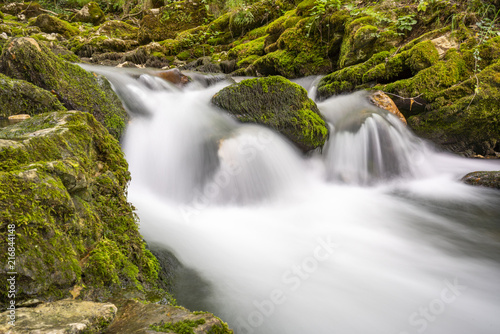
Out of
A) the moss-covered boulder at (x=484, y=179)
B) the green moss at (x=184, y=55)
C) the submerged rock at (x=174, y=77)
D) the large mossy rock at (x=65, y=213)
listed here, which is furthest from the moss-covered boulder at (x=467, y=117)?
the green moss at (x=184, y=55)

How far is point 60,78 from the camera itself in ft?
11.4

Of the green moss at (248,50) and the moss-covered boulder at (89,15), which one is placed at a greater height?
the moss-covered boulder at (89,15)

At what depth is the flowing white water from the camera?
7.70ft

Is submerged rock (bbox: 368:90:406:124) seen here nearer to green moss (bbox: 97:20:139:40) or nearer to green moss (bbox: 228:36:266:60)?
green moss (bbox: 228:36:266:60)

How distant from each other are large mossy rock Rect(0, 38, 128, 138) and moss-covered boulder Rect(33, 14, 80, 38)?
597 inches

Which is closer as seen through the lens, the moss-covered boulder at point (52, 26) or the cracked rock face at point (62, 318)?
the cracked rock face at point (62, 318)

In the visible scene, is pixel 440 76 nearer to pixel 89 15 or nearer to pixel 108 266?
pixel 108 266

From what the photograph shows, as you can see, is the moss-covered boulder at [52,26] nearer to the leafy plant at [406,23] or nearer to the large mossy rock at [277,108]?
the large mossy rock at [277,108]

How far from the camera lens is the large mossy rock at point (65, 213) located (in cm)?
118

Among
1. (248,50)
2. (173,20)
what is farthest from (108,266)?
(173,20)

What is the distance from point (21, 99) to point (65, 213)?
207cm

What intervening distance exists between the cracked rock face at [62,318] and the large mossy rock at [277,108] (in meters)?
4.54

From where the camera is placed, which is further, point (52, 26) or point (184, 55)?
point (52, 26)

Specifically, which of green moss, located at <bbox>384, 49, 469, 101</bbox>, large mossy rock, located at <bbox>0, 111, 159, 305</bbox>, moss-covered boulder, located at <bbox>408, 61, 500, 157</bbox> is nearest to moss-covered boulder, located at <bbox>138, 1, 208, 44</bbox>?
green moss, located at <bbox>384, 49, 469, 101</bbox>
